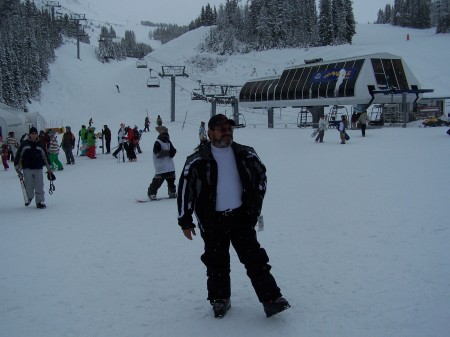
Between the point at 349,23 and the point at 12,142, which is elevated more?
the point at 349,23

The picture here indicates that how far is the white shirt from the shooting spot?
13.0 ft

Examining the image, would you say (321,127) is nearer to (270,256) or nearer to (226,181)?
(270,256)

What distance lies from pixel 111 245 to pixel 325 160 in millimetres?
10972

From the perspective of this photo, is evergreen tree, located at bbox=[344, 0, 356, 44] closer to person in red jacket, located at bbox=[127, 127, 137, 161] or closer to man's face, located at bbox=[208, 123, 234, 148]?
person in red jacket, located at bbox=[127, 127, 137, 161]

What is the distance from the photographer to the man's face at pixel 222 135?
3965mm

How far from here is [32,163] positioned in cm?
1012

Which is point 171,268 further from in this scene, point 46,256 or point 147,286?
point 46,256

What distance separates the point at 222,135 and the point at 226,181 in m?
0.41

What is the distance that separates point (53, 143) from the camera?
1797 cm

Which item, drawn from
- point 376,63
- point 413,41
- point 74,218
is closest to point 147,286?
point 74,218

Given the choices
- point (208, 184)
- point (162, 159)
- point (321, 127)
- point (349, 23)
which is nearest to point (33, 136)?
point (162, 159)

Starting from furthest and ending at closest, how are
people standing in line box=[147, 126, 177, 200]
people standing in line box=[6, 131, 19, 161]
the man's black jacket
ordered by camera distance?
people standing in line box=[6, 131, 19, 161] → people standing in line box=[147, 126, 177, 200] → the man's black jacket

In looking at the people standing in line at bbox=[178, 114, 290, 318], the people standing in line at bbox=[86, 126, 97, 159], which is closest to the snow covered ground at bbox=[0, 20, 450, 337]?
the people standing in line at bbox=[178, 114, 290, 318]

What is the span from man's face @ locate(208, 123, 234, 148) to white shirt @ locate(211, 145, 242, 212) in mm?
55
